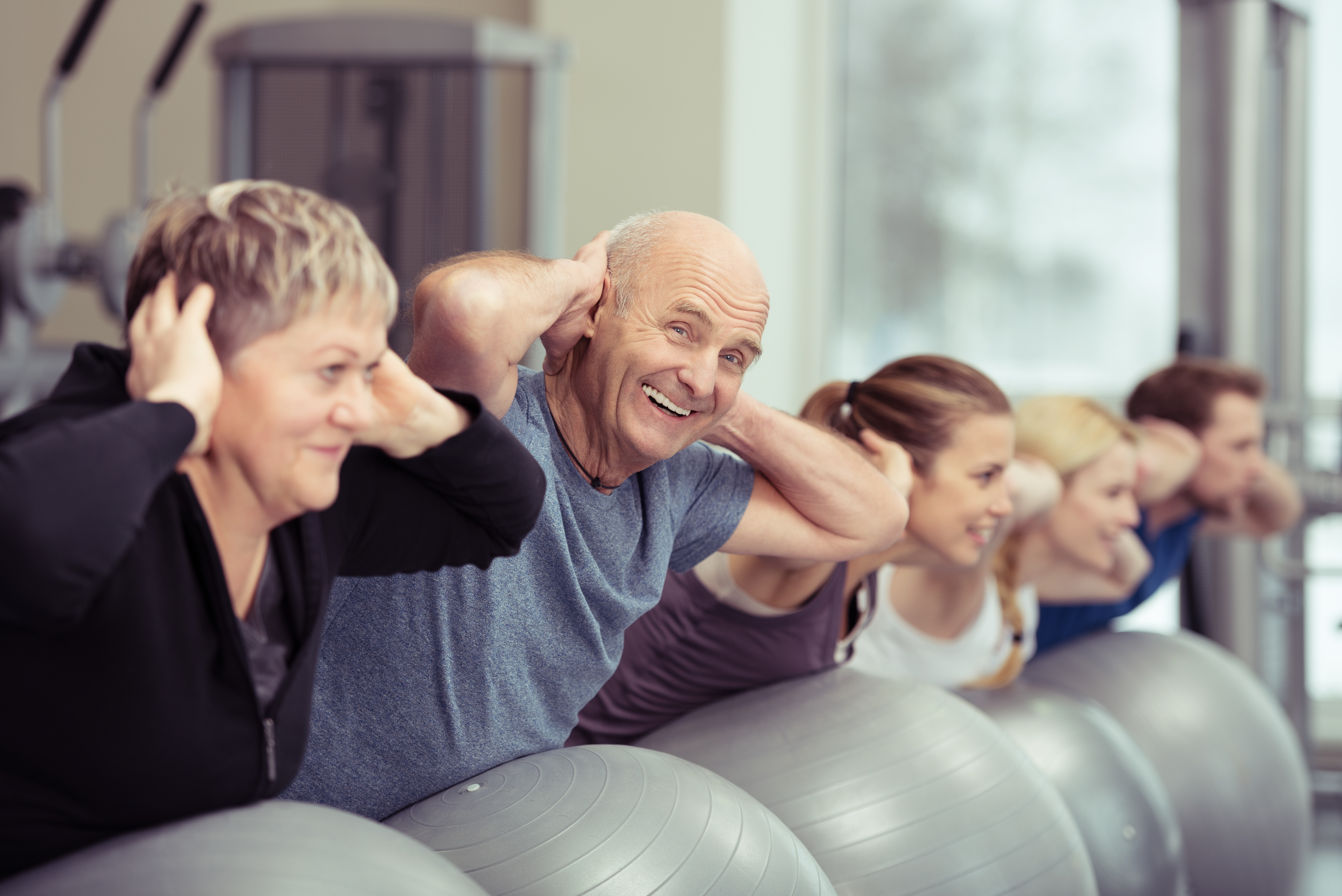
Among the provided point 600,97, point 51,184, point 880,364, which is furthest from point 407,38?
point 880,364

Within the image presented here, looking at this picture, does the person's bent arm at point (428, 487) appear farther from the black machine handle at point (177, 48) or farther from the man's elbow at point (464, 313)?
→ the black machine handle at point (177, 48)

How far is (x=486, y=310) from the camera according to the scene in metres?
1.06

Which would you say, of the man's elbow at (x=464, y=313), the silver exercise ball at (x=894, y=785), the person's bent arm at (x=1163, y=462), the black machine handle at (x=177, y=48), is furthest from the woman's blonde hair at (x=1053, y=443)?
the black machine handle at (x=177, y=48)

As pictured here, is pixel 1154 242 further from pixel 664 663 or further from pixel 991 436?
pixel 664 663

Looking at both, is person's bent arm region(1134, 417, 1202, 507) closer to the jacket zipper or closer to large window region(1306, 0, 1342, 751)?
large window region(1306, 0, 1342, 751)

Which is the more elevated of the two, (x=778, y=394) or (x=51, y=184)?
(x=51, y=184)

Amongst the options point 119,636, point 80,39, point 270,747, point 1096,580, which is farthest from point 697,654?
point 80,39

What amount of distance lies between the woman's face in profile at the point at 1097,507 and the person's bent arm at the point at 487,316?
1.29 meters

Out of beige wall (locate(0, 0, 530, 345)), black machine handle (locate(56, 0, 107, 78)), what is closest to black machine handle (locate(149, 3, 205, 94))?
black machine handle (locate(56, 0, 107, 78))

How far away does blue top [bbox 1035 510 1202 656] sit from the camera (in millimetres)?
2461

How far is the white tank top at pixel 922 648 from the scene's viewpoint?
6.43ft

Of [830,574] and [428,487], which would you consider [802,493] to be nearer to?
[830,574]

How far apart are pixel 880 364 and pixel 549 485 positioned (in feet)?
9.24

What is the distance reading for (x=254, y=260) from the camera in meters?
0.76
